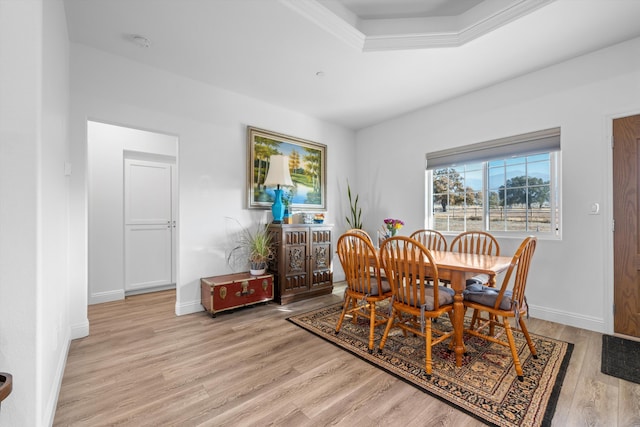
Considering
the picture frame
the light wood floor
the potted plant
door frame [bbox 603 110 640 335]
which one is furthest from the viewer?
the picture frame

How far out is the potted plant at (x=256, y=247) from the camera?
3.41 m

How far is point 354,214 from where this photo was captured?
472 cm

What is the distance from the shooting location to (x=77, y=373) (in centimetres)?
195

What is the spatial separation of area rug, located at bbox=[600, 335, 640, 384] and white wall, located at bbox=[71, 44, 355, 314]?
3545 millimetres

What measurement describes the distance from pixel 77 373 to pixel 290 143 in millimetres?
3276

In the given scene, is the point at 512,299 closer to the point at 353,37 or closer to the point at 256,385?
the point at 256,385

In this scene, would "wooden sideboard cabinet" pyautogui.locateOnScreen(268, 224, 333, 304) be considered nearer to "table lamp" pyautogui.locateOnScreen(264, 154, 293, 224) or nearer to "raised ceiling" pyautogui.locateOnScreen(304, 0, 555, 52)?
"table lamp" pyautogui.locateOnScreen(264, 154, 293, 224)

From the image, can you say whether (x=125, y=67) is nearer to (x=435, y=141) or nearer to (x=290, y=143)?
(x=290, y=143)

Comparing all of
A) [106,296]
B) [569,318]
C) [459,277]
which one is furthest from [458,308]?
[106,296]

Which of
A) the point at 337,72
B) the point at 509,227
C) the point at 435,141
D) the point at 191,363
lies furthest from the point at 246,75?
the point at 509,227

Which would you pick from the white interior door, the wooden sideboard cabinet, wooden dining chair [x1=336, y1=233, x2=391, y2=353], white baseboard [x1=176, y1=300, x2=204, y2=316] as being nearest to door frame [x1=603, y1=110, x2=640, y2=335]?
wooden dining chair [x1=336, y1=233, x2=391, y2=353]

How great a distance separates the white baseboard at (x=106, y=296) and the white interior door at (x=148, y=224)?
0.16 meters

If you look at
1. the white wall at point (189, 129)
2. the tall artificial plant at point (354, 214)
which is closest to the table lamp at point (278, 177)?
the white wall at point (189, 129)

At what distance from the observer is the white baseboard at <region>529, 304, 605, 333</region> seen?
263 cm
